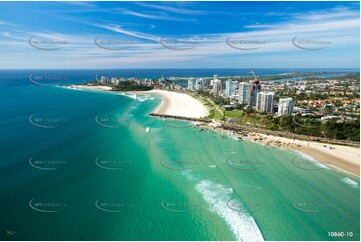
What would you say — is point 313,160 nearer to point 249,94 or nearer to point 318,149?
point 318,149

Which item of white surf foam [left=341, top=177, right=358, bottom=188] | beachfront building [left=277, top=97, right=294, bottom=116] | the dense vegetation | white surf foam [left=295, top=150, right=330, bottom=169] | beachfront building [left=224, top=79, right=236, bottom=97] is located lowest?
white surf foam [left=341, top=177, right=358, bottom=188]

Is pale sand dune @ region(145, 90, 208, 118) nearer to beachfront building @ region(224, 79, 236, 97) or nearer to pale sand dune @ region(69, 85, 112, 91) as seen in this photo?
beachfront building @ region(224, 79, 236, 97)

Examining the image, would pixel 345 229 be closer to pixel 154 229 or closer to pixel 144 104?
pixel 154 229

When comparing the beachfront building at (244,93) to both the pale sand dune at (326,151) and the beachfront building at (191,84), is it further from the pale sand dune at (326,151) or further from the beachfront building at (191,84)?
the pale sand dune at (326,151)

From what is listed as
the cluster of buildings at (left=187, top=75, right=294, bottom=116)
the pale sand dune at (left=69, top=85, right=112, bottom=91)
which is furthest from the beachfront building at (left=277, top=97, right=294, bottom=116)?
the pale sand dune at (left=69, top=85, right=112, bottom=91)

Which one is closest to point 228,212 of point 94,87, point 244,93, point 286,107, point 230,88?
point 286,107

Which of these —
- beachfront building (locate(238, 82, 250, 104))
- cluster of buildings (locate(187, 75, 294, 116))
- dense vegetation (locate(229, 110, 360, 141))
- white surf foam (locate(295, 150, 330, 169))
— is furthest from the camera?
beachfront building (locate(238, 82, 250, 104))
